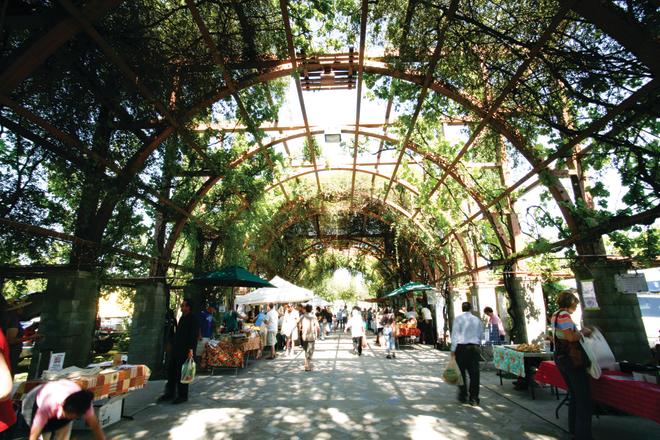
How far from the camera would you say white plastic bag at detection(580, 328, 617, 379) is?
3637 millimetres

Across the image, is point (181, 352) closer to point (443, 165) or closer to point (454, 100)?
point (454, 100)

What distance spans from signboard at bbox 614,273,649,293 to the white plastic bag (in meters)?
2.24

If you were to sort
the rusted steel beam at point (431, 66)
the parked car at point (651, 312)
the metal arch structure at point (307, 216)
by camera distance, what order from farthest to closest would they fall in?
the parked car at point (651, 312)
the metal arch structure at point (307, 216)
the rusted steel beam at point (431, 66)

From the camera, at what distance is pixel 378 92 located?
21.9ft

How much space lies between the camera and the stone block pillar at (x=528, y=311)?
8844 mm

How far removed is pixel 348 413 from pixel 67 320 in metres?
4.83

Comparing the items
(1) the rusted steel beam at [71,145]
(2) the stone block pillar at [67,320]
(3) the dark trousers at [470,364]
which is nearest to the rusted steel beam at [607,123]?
(3) the dark trousers at [470,364]

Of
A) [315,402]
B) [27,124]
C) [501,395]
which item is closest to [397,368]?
[501,395]

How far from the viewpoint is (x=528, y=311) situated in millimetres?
8922

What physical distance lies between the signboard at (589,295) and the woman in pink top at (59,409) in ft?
23.0

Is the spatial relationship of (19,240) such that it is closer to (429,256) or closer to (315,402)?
(315,402)

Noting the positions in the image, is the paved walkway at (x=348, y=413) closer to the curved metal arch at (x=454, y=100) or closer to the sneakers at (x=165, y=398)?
the sneakers at (x=165, y=398)

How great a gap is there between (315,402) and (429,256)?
1001 centimetres

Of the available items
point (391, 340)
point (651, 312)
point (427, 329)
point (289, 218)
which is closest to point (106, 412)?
point (391, 340)
